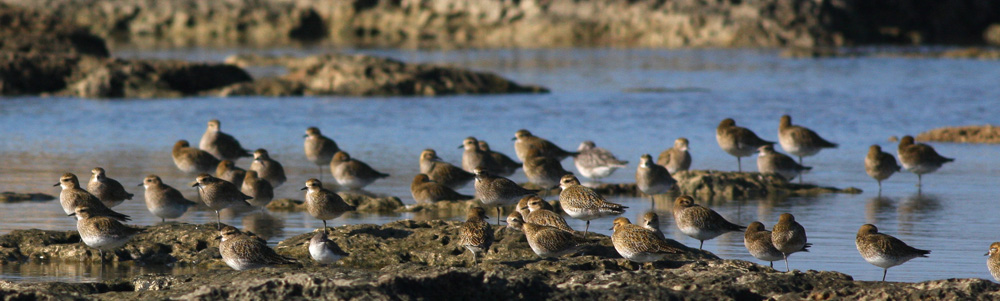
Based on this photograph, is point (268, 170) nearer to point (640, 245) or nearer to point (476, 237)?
point (476, 237)

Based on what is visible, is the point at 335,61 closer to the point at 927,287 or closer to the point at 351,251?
the point at 351,251

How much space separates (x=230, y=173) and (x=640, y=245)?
293 inches

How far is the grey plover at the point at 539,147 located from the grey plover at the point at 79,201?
6854 mm

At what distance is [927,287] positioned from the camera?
8445 millimetres

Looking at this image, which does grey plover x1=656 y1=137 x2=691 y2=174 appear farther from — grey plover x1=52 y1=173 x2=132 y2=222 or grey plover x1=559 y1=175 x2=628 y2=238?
grey plover x1=52 y1=173 x2=132 y2=222

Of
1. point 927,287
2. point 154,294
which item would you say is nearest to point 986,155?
point 927,287

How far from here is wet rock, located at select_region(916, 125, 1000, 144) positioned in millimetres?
21531

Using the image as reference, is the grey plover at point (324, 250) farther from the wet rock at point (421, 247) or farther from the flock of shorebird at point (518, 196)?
the wet rock at point (421, 247)

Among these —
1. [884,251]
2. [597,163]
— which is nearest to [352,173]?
[597,163]

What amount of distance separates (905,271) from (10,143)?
15.9m

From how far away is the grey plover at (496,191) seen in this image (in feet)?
45.0

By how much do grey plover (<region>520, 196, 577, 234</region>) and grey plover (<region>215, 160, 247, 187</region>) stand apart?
4762mm

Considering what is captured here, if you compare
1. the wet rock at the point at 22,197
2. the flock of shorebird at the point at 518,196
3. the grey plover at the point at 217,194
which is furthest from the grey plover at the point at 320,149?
the grey plover at the point at 217,194

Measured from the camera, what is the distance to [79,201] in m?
12.2
